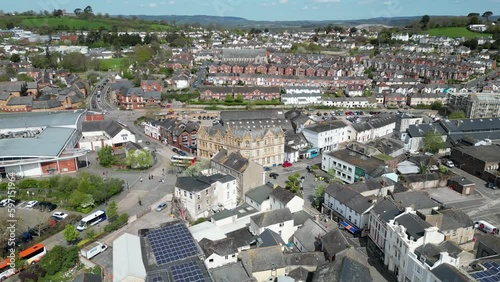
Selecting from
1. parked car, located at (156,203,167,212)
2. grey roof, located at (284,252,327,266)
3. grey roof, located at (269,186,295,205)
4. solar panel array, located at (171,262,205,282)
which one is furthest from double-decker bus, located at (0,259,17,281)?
grey roof, located at (269,186,295,205)

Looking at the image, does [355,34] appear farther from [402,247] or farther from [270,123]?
[402,247]

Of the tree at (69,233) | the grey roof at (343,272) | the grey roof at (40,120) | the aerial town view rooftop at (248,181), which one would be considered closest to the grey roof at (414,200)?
the aerial town view rooftop at (248,181)

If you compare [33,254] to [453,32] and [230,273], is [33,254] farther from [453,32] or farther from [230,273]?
[453,32]

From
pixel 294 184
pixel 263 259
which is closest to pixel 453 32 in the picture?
pixel 294 184

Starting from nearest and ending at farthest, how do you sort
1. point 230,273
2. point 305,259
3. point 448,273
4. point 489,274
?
1. point 448,273
2. point 489,274
3. point 230,273
4. point 305,259

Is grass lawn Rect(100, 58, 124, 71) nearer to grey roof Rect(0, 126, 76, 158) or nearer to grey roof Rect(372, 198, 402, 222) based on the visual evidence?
grey roof Rect(0, 126, 76, 158)

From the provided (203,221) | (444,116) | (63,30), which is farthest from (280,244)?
(63,30)
